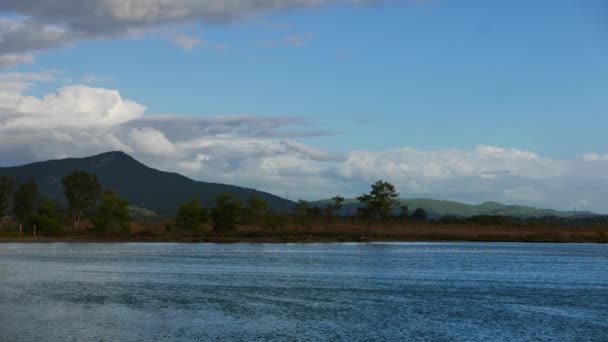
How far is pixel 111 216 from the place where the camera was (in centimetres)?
16850

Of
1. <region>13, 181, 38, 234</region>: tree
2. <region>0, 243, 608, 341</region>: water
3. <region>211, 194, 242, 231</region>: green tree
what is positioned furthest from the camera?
<region>13, 181, 38, 234</region>: tree

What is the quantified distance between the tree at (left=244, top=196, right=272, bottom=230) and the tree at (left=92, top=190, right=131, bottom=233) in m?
28.1

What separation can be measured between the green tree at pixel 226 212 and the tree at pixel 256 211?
6.39 ft

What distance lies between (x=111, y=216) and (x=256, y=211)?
111 ft

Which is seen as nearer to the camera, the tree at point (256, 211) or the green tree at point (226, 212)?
the tree at point (256, 211)

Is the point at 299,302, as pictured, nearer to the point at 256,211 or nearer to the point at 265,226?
the point at 256,211

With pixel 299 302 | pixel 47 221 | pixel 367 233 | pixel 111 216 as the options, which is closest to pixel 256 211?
pixel 367 233

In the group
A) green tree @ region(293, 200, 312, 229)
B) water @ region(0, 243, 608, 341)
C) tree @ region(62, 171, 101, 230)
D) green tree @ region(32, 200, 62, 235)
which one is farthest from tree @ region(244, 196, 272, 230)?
water @ region(0, 243, 608, 341)

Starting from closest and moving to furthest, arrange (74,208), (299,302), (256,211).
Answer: (299,302), (256,211), (74,208)

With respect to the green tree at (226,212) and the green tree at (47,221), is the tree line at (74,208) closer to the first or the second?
the green tree at (47,221)

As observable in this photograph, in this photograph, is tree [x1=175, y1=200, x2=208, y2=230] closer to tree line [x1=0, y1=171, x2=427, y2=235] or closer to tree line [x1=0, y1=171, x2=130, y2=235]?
tree line [x1=0, y1=171, x2=427, y2=235]

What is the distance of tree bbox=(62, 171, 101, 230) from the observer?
186275mm

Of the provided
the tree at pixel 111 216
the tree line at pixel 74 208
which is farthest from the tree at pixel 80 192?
the tree at pixel 111 216

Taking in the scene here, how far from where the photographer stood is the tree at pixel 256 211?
528 feet
